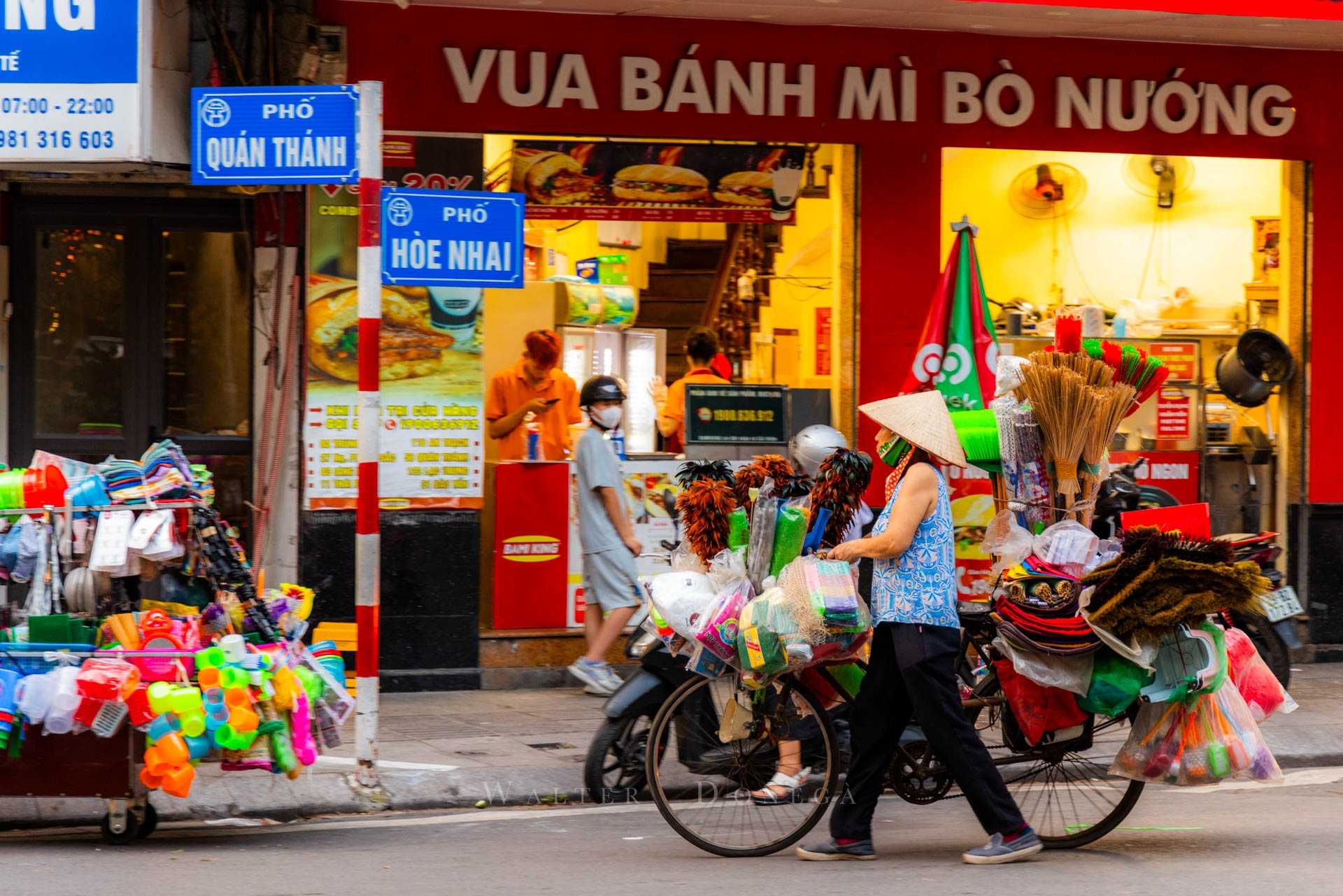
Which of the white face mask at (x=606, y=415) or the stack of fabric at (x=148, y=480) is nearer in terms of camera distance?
the stack of fabric at (x=148, y=480)

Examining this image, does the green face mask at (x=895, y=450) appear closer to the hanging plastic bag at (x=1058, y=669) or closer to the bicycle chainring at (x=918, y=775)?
the hanging plastic bag at (x=1058, y=669)

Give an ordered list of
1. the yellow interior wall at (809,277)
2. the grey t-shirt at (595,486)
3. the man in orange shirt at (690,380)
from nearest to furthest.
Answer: the grey t-shirt at (595,486)
the yellow interior wall at (809,277)
the man in orange shirt at (690,380)

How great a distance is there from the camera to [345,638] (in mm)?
9000

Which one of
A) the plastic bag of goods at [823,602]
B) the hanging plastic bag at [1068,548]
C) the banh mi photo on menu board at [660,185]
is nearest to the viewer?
the plastic bag of goods at [823,602]

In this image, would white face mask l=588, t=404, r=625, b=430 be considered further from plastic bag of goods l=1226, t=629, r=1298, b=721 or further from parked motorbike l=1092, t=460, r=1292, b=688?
plastic bag of goods l=1226, t=629, r=1298, b=721

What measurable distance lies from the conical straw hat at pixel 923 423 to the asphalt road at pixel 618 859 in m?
1.52

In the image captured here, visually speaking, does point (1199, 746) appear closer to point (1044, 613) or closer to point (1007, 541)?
point (1044, 613)

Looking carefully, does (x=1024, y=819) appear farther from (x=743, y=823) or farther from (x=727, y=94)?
(x=727, y=94)

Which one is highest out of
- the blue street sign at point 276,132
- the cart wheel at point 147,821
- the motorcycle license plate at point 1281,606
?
the blue street sign at point 276,132

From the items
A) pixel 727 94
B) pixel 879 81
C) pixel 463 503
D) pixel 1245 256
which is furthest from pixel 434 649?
pixel 1245 256

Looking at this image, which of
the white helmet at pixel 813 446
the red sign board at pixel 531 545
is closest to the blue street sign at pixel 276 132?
the white helmet at pixel 813 446

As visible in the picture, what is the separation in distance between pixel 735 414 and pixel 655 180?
1.52 m

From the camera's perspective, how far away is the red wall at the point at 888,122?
9.77 m

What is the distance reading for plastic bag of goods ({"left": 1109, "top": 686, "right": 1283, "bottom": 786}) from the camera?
20.3ft
